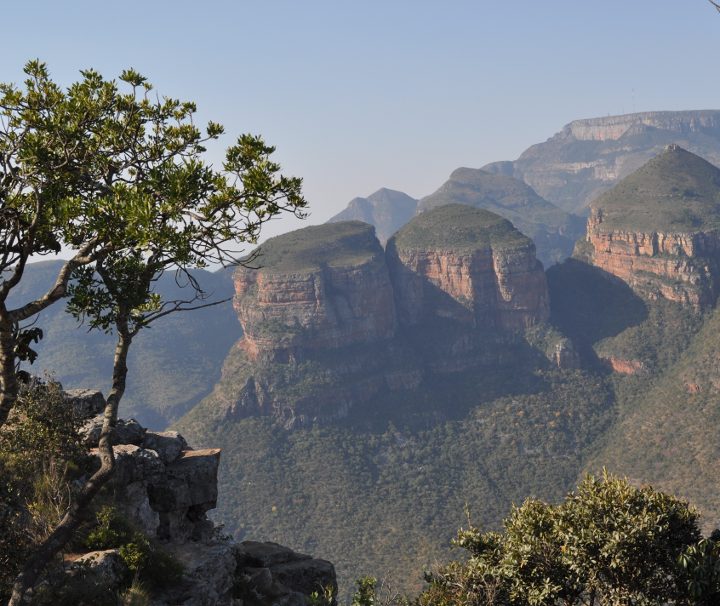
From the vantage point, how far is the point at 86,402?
90.6 feet

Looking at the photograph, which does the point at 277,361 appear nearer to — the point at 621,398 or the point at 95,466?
the point at 621,398

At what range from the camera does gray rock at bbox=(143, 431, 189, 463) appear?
27.8 meters

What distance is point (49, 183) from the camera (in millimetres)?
16250

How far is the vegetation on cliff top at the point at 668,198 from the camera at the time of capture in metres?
160

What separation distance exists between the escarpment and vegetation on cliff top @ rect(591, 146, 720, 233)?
1104 inches

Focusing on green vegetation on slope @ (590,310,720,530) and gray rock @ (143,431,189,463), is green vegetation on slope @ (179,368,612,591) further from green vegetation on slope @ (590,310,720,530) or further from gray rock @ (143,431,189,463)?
gray rock @ (143,431,189,463)

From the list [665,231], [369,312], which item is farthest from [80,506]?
[665,231]

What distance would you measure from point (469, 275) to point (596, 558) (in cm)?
14613

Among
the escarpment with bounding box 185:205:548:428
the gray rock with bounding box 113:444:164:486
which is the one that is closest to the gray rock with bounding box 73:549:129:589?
the gray rock with bounding box 113:444:164:486

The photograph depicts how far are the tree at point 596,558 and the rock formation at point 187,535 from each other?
618 cm

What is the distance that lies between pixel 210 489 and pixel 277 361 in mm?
124897

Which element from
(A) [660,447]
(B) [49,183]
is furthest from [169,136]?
(A) [660,447]

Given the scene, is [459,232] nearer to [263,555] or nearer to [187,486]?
[263,555]

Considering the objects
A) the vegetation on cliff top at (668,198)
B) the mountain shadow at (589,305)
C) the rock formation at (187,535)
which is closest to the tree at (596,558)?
the rock formation at (187,535)
